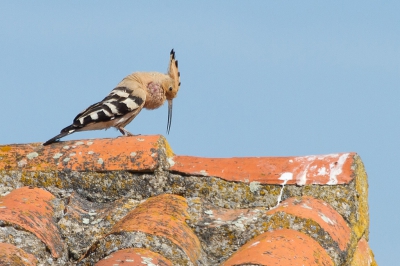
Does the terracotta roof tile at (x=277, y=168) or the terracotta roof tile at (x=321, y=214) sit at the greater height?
the terracotta roof tile at (x=277, y=168)

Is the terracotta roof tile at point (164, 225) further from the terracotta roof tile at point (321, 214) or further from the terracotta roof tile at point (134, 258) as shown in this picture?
the terracotta roof tile at point (321, 214)

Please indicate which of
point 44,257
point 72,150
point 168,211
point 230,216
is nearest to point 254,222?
point 230,216

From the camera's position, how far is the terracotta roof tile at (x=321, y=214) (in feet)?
11.2

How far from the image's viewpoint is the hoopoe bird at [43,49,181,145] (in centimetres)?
658

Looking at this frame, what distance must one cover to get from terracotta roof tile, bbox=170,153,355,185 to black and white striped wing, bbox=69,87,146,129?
2490 mm

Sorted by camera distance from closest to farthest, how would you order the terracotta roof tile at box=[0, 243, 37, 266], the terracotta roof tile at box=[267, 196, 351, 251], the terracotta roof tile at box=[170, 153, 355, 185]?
the terracotta roof tile at box=[0, 243, 37, 266]
the terracotta roof tile at box=[267, 196, 351, 251]
the terracotta roof tile at box=[170, 153, 355, 185]

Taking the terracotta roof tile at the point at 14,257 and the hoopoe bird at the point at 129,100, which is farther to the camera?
the hoopoe bird at the point at 129,100

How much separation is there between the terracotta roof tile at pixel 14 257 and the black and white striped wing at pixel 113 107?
11.1 ft

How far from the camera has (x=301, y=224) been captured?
3.36m

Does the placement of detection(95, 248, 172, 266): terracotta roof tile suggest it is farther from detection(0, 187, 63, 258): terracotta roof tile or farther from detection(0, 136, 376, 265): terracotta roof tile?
detection(0, 187, 63, 258): terracotta roof tile

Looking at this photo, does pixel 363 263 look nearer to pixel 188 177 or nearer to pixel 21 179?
pixel 188 177

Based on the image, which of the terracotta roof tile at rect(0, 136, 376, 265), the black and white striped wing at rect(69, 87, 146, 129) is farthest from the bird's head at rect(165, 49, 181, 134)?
the terracotta roof tile at rect(0, 136, 376, 265)

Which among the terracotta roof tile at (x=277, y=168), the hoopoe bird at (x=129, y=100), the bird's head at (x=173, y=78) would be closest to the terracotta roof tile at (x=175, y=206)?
the terracotta roof tile at (x=277, y=168)

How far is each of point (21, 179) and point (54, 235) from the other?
0.80 metres
